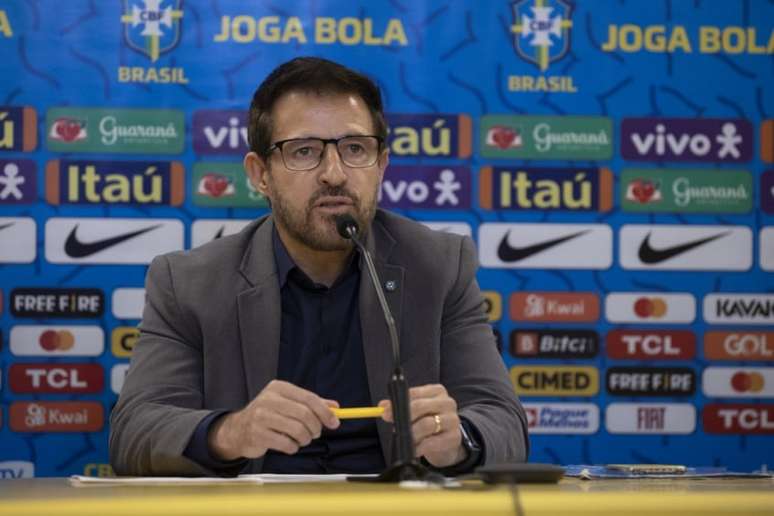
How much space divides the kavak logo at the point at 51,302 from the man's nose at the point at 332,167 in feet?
4.49

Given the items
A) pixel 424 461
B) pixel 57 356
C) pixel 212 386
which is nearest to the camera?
pixel 424 461

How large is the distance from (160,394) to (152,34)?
1559 mm

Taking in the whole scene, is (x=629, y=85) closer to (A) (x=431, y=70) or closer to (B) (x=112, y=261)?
(A) (x=431, y=70)

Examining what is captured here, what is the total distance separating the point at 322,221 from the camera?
249 cm

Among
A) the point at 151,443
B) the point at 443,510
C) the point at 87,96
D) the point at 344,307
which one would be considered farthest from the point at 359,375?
the point at 87,96

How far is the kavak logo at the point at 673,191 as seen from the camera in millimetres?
3723

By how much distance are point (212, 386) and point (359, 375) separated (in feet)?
1.04

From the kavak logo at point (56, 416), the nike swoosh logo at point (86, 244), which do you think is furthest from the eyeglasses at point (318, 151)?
the kavak logo at point (56, 416)

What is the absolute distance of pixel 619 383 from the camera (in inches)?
146

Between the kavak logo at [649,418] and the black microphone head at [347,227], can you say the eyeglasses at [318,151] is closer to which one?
the black microphone head at [347,227]

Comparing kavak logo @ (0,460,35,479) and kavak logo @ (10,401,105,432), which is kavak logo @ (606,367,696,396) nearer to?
kavak logo @ (10,401,105,432)

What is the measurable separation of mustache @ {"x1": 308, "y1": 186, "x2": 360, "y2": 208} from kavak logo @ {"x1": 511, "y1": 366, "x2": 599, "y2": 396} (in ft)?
4.52

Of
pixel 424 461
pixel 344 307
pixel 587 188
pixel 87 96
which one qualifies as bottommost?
pixel 424 461

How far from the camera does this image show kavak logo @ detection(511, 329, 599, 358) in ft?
12.1
